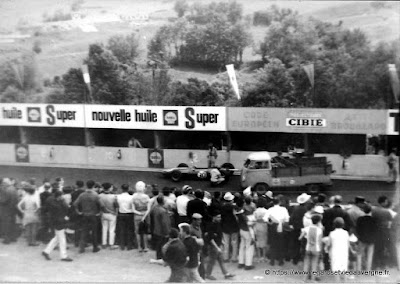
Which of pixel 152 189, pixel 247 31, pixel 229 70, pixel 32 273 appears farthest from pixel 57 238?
pixel 247 31

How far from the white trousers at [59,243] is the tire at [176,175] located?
49.5 inches

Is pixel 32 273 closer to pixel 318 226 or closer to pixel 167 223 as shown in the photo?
pixel 167 223

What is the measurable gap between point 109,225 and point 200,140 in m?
1.35

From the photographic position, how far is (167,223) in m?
5.51

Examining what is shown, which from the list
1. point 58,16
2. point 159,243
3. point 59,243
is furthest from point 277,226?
point 58,16

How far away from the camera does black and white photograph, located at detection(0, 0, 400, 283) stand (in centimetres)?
513

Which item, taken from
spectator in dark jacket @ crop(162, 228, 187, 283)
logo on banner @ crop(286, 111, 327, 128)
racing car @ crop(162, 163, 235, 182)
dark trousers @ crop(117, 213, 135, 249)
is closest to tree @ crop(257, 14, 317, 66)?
logo on banner @ crop(286, 111, 327, 128)

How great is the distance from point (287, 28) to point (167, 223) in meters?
2.17

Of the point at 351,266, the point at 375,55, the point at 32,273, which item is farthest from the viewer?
the point at 32,273

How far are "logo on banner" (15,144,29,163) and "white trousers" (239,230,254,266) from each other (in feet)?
7.60

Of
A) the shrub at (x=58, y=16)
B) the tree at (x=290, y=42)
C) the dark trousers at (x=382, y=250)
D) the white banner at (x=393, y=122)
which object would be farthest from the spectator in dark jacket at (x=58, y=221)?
the white banner at (x=393, y=122)

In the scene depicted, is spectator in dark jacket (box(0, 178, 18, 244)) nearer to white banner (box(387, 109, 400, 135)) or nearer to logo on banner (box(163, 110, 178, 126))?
logo on banner (box(163, 110, 178, 126))

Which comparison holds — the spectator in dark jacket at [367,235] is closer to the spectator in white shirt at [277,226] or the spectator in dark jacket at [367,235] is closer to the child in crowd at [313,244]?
the child in crowd at [313,244]

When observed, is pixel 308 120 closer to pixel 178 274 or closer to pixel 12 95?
pixel 178 274
